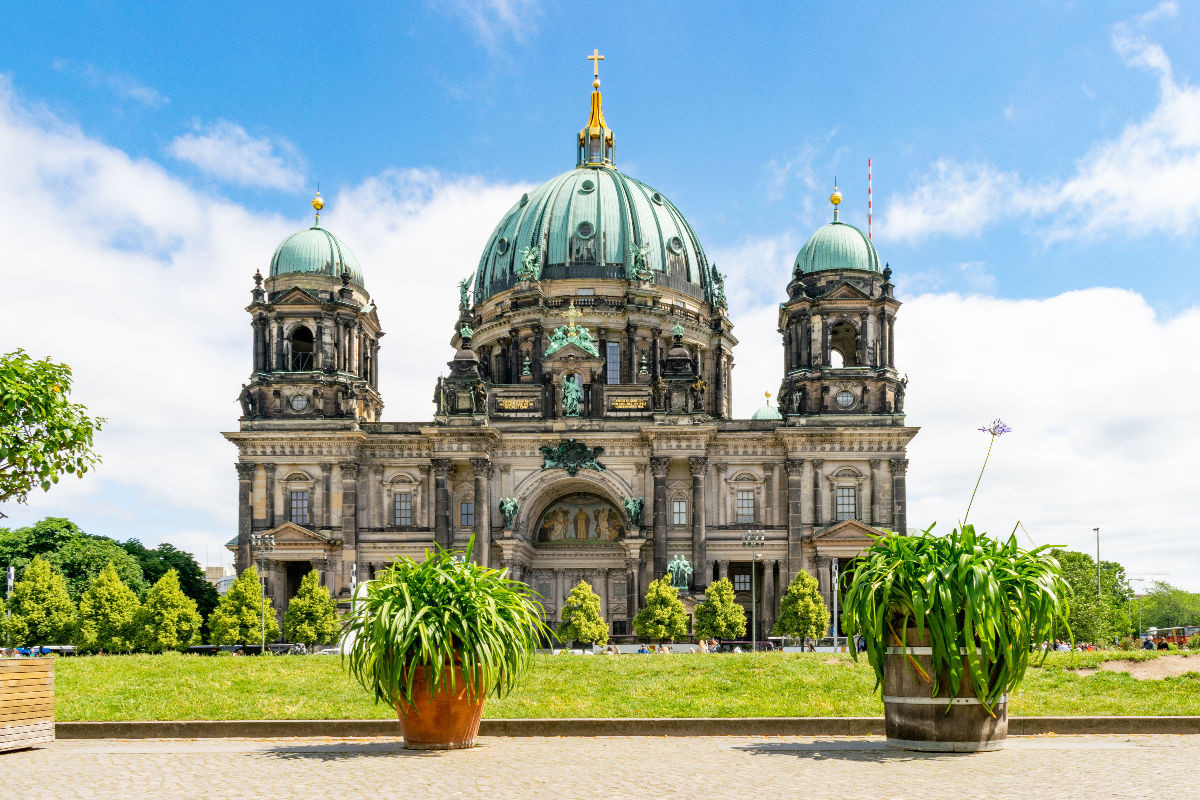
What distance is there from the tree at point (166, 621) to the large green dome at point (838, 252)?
4075cm

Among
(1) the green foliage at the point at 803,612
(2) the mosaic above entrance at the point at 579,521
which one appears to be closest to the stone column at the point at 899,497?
(1) the green foliage at the point at 803,612

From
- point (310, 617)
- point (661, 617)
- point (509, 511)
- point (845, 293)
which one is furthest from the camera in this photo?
point (845, 293)

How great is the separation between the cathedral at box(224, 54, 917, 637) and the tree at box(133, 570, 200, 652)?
36.2 ft

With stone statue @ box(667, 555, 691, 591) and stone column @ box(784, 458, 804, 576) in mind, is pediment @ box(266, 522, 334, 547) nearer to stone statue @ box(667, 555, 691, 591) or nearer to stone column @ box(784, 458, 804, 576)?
stone statue @ box(667, 555, 691, 591)

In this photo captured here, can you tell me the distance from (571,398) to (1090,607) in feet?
106

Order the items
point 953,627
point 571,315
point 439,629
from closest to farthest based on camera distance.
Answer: point 953,627 → point 439,629 → point 571,315

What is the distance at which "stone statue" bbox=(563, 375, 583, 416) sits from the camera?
7744 cm

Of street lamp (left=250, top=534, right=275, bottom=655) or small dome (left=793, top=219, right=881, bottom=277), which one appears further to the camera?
small dome (left=793, top=219, right=881, bottom=277)

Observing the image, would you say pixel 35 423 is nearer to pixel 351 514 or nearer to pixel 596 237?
pixel 351 514

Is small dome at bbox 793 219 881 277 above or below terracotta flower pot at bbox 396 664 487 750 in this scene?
above

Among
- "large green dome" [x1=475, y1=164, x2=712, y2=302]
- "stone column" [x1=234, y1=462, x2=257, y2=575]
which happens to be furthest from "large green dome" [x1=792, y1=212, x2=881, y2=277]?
"stone column" [x1=234, y1=462, x2=257, y2=575]

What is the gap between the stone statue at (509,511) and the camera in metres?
75.0

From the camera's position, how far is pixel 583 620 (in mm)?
68562

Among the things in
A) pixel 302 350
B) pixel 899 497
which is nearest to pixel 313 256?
pixel 302 350
